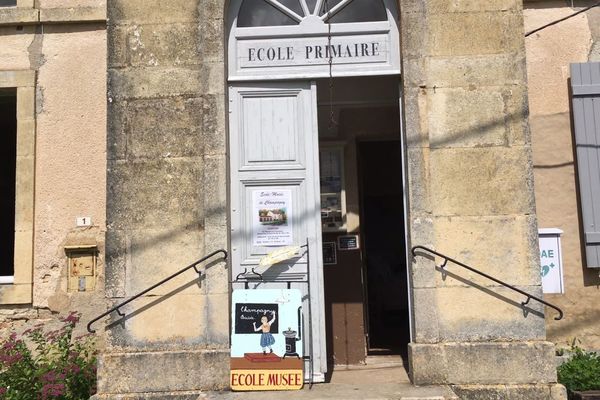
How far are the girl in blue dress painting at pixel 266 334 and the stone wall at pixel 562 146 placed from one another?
300 centimetres

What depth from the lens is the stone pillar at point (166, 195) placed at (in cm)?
541

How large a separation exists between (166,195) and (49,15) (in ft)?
9.24

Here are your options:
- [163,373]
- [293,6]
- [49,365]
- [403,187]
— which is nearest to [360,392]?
[163,373]

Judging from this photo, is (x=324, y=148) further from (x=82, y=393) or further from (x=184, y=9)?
(x=82, y=393)

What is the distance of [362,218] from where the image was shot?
731 centimetres

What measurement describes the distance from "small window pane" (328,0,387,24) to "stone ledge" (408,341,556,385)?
9.95 ft

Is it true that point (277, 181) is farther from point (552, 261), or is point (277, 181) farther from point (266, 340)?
point (552, 261)

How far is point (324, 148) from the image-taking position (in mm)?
7250

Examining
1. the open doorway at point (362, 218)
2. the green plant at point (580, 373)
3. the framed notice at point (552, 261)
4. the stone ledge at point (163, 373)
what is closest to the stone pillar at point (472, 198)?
the open doorway at point (362, 218)

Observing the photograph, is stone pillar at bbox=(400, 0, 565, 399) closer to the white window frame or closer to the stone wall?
the stone wall

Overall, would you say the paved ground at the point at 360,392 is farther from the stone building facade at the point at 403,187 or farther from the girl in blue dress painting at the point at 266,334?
the girl in blue dress painting at the point at 266,334

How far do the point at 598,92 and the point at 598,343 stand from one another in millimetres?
2543

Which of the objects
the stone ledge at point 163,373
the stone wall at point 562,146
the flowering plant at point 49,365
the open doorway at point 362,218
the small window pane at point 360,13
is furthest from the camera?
the open doorway at point 362,218

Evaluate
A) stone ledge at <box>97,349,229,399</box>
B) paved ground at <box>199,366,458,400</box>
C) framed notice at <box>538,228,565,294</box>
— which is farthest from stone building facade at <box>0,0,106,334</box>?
framed notice at <box>538,228,565,294</box>
